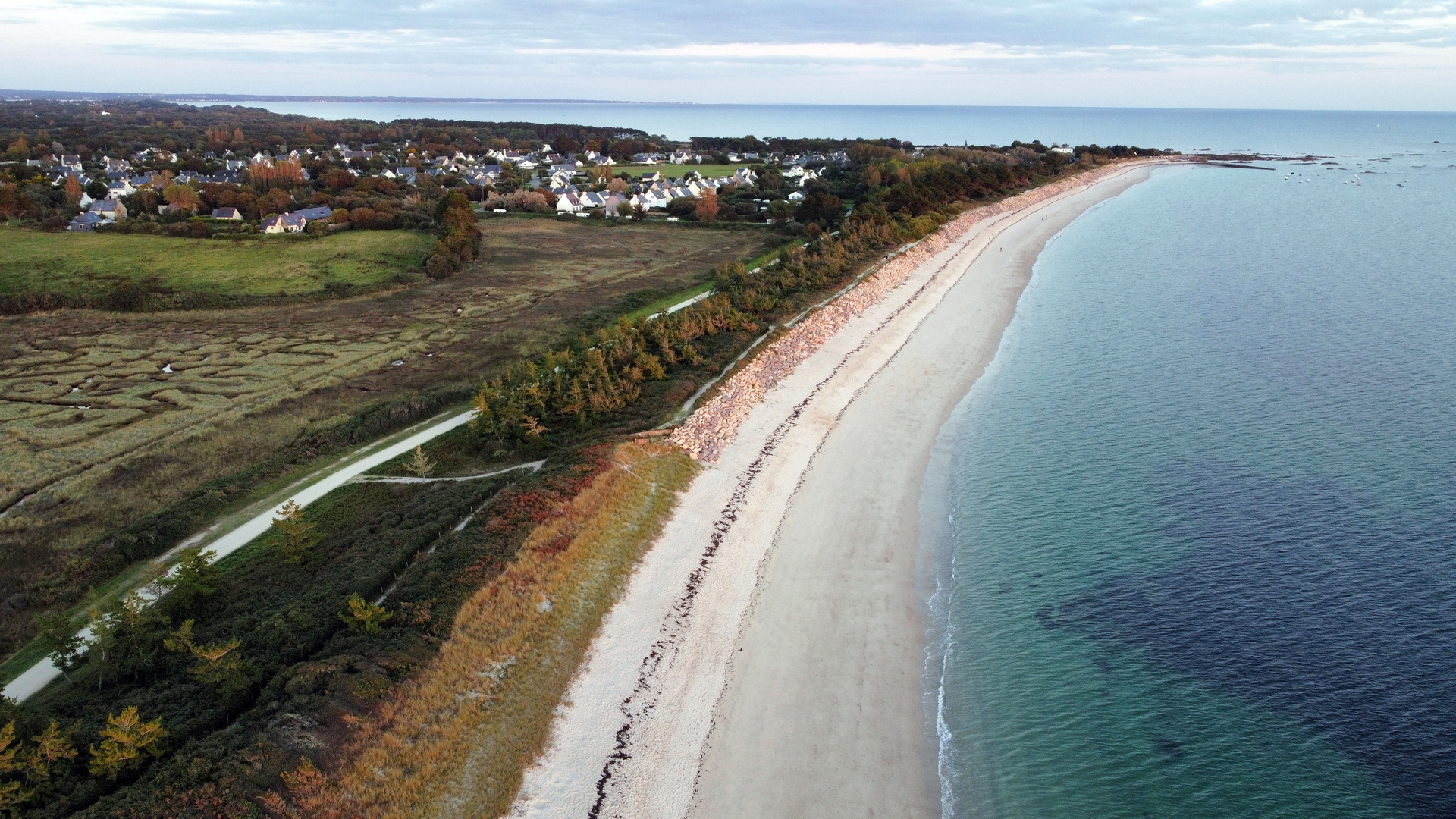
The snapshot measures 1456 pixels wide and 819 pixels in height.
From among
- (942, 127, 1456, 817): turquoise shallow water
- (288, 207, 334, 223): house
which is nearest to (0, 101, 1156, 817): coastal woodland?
(288, 207, 334, 223): house

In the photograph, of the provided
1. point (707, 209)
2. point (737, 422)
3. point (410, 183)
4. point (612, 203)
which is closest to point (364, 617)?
point (737, 422)

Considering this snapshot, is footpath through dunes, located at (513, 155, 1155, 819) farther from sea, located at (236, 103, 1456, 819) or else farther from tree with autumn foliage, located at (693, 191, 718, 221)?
tree with autumn foliage, located at (693, 191, 718, 221)

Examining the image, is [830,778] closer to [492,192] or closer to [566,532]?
[566,532]

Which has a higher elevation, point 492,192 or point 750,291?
point 492,192

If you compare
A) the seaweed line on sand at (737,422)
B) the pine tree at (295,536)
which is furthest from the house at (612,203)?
the pine tree at (295,536)

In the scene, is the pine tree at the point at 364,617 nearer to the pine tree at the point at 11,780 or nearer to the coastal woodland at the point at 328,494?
the coastal woodland at the point at 328,494

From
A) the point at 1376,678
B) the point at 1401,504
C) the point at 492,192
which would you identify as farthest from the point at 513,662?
the point at 492,192

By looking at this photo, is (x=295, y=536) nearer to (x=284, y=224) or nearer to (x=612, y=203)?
(x=284, y=224)
